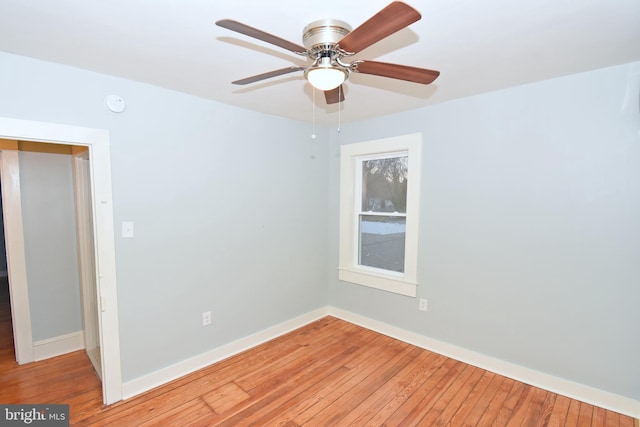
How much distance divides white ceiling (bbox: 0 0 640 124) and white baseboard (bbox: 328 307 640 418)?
229cm

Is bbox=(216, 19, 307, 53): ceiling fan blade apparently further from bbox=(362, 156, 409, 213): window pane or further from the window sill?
the window sill

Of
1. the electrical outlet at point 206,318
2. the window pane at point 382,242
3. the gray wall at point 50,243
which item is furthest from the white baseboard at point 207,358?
the gray wall at point 50,243

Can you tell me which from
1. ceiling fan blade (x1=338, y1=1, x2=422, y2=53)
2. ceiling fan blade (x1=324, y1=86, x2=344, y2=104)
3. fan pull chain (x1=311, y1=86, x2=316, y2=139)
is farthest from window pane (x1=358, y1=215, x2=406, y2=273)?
ceiling fan blade (x1=338, y1=1, x2=422, y2=53)

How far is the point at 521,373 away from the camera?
2510 millimetres

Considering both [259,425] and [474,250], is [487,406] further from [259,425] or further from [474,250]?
[259,425]

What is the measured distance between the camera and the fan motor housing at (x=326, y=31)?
1.42 metres

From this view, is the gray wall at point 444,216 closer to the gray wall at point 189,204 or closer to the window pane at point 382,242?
the gray wall at point 189,204

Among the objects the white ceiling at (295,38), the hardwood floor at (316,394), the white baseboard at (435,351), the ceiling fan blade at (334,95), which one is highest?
the white ceiling at (295,38)

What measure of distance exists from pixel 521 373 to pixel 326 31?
293 cm

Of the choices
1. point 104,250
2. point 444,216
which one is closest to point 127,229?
point 104,250

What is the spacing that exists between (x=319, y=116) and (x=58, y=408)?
128 inches

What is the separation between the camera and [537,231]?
7.85 ft

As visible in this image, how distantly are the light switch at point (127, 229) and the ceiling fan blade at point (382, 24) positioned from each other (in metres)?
1.98

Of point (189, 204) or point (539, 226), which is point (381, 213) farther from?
point (189, 204)
